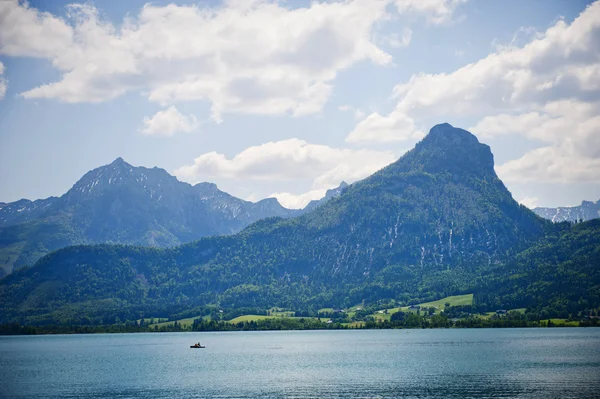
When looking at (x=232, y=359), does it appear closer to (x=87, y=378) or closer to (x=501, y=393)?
(x=87, y=378)

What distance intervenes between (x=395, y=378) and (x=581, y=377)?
115 ft

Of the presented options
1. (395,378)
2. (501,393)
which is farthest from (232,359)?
(501,393)

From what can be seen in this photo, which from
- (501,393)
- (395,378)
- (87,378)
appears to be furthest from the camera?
(87,378)

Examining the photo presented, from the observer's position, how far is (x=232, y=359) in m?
197

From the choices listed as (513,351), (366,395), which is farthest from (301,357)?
(366,395)

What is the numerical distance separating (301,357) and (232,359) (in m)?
21.0

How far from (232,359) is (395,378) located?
76.4 m

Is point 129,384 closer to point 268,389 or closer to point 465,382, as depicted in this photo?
point 268,389

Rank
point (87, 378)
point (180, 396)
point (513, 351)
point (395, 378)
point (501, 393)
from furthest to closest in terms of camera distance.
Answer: point (513, 351) < point (87, 378) < point (395, 378) < point (180, 396) < point (501, 393)

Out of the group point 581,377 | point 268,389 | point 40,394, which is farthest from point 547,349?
point 40,394

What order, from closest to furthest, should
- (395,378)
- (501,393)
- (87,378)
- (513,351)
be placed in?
(501,393) < (395,378) < (87,378) < (513,351)

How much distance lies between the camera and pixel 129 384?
134m

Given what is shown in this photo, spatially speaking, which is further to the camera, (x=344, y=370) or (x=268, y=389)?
(x=344, y=370)

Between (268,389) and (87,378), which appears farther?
(87,378)
